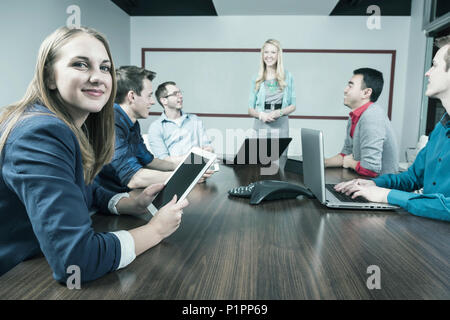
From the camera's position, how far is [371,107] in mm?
2223

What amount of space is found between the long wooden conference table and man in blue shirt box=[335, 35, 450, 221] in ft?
0.18

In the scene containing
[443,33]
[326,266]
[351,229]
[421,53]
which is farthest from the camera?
[421,53]

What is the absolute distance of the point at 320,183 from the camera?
122cm

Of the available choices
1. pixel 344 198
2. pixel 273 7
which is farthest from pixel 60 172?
pixel 273 7

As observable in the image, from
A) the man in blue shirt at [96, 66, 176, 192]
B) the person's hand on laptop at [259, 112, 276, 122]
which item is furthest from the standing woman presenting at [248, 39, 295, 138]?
the man in blue shirt at [96, 66, 176, 192]

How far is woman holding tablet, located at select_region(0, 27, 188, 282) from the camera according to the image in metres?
0.67

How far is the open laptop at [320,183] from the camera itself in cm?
120

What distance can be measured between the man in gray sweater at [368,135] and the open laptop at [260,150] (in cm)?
32

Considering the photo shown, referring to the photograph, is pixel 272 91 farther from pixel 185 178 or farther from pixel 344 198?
pixel 185 178

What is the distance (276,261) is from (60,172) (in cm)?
49
